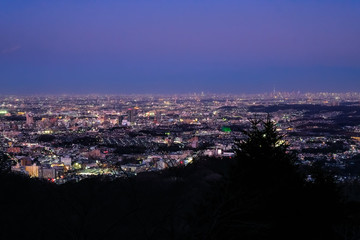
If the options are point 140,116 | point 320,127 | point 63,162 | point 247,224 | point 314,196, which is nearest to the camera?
point 247,224

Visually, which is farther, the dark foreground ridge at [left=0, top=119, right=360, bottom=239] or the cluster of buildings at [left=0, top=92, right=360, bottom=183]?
the cluster of buildings at [left=0, top=92, right=360, bottom=183]

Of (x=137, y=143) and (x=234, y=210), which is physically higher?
(x=234, y=210)

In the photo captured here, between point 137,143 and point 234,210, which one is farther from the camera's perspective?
point 137,143

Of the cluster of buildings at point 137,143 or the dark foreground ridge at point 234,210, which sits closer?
the dark foreground ridge at point 234,210

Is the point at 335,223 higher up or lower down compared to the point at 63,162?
higher up

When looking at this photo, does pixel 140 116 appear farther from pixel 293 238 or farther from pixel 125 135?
pixel 293 238

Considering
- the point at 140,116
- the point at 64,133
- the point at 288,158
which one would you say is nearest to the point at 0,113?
the point at 140,116

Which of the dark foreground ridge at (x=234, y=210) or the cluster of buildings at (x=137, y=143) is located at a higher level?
the dark foreground ridge at (x=234, y=210)

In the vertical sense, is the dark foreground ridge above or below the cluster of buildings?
above
